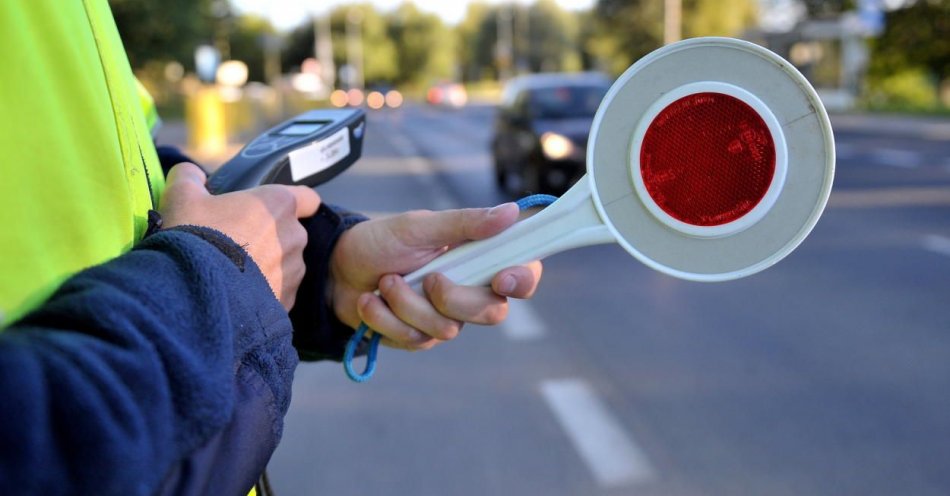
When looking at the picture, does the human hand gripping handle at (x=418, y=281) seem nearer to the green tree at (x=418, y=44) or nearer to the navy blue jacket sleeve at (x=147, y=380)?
the navy blue jacket sleeve at (x=147, y=380)

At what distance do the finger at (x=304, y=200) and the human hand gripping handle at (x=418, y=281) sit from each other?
0.13 metres

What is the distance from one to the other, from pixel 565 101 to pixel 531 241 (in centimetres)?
1108

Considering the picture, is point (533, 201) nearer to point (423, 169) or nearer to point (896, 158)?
point (423, 169)

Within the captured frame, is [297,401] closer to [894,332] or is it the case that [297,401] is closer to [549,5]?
[894,332]

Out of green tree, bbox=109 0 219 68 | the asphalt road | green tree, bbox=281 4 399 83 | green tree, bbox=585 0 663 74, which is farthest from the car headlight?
green tree, bbox=281 4 399 83

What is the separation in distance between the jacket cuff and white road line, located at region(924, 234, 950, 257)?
745 cm

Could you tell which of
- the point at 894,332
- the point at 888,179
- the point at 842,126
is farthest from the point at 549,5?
the point at 894,332

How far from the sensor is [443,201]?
11984 millimetres

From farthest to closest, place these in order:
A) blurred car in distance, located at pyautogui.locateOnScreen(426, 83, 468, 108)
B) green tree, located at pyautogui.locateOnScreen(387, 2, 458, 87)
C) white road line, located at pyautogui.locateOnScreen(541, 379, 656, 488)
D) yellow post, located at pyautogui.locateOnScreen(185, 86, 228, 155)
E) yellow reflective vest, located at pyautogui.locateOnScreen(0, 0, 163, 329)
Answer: green tree, located at pyautogui.locateOnScreen(387, 2, 458, 87) < blurred car in distance, located at pyautogui.locateOnScreen(426, 83, 468, 108) < yellow post, located at pyautogui.locateOnScreen(185, 86, 228, 155) < white road line, located at pyautogui.locateOnScreen(541, 379, 656, 488) < yellow reflective vest, located at pyautogui.locateOnScreen(0, 0, 163, 329)

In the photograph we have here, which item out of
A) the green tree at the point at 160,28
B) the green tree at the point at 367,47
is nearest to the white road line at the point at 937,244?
the green tree at the point at 160,28

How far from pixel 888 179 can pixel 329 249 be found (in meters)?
13.6

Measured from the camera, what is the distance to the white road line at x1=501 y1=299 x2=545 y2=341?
18.3 feet

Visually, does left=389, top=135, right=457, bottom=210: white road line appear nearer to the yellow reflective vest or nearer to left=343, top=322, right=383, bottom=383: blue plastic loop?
left=343, top=322, right=383, bottom=383: blue plastic loop

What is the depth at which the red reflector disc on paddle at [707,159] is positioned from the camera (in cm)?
98
